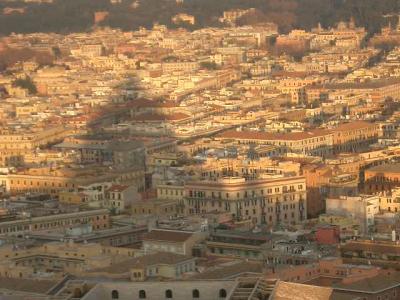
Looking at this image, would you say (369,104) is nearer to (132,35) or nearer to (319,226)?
(319,226)

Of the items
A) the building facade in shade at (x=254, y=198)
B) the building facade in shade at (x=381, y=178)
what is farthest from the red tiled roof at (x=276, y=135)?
the building facade in shade at (x=254, y=198)

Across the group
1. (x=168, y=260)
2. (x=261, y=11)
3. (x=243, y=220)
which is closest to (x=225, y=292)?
(x=168, y=260)

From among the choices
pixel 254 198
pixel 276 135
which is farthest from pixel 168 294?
pixel 276 135

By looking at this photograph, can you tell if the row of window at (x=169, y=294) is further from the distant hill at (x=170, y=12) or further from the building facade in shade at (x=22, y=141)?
the distant hill at (x=170, y=12)

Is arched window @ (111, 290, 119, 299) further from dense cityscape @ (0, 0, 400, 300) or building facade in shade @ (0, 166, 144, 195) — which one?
building facade in shade @ (0, 166, 144, 195)

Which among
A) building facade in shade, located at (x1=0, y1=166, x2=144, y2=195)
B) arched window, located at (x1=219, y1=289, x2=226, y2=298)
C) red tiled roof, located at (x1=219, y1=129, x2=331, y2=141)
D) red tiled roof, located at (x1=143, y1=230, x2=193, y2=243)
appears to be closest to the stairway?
arched window, located at (x1=219, y1=289, x2=226, y2=298)

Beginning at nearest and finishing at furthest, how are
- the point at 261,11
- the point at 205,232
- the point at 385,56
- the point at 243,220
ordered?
the point at 205,232, the point at 243,220, the point at 385,56, the point at 261,11
